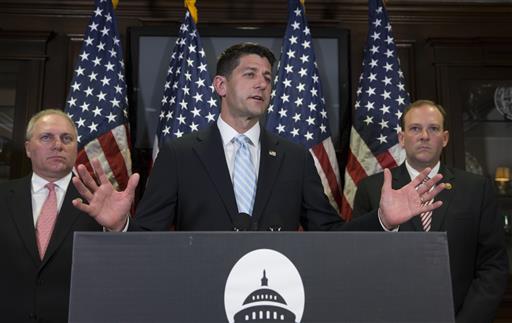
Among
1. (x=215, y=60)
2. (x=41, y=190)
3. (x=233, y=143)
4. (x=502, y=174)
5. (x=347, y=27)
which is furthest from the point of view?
(x=347, y=27)

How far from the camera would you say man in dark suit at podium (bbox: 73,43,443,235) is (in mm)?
1964

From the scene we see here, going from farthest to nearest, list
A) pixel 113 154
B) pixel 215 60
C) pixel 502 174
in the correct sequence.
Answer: pixel 502 174 < pixel 215 60 < pixel 113 154

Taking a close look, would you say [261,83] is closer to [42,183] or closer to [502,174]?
[42,183]

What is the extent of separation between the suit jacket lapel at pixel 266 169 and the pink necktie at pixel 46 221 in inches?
41.3

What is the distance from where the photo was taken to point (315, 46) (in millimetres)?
4207

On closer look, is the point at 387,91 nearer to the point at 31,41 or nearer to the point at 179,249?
the point at 31,41

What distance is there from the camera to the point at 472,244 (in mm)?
2670

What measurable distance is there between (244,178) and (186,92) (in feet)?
6.19

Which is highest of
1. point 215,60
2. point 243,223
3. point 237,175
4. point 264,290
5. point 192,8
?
point 192,8

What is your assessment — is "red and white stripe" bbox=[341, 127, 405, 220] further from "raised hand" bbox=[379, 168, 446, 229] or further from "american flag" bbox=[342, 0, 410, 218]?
"raised hand" bbox=[379, 168, 446, 229]

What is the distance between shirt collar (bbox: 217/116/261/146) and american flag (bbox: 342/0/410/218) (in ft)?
5.45

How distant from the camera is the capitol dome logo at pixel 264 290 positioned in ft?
3.64

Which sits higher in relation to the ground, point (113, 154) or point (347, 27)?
point (347, 27)

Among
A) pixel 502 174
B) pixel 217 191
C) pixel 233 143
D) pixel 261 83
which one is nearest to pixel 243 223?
pixel 217 191
